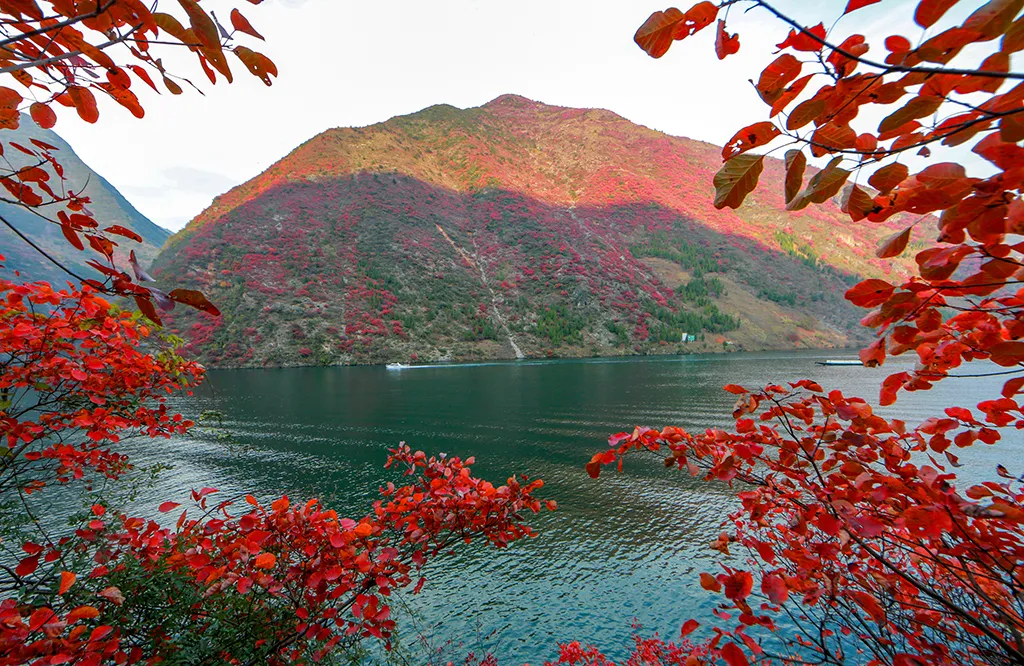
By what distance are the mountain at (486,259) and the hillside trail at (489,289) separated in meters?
0.34

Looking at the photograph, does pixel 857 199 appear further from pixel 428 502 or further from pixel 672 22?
pixel 428 502

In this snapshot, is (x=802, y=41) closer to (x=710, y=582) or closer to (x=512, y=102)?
(x=710, y=582)

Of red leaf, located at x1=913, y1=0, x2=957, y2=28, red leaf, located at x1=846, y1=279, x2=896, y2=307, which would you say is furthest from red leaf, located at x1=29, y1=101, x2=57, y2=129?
red leaf, located at x1=846, y1=279, x2=896, y2=307

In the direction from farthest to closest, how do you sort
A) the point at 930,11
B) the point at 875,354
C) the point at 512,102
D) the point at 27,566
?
1. the point at 512,102
2. the point at 27,566
3. the point at 875,354
4. the point at 930,11

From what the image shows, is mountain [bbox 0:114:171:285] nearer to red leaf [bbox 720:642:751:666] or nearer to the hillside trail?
the hillside trail

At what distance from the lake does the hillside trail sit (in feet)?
74.4

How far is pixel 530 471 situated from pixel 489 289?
63669 millimetres

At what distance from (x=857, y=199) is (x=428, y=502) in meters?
3.69

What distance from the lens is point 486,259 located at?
89.1 meters

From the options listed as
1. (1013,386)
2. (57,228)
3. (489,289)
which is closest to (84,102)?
(1013,386)

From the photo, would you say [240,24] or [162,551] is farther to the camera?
[162,551]

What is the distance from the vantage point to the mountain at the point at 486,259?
66188 millimetres

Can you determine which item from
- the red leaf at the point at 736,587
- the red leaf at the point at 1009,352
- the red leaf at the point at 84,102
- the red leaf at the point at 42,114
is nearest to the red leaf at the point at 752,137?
the red leaf at the point at 1009,352

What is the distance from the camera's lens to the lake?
10.4 meters
